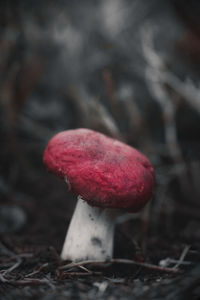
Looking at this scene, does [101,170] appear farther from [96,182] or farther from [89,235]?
[89,235]

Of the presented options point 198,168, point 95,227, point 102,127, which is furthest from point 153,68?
point 95,227

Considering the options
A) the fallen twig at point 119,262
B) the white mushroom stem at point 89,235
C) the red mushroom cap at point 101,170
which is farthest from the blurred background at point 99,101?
the red mushroom cap at point 101,170

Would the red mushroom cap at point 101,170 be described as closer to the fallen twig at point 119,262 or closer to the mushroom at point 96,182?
the mushroom at point 96,182

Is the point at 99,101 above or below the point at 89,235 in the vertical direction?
above

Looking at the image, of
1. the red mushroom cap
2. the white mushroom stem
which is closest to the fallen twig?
the white mushroom stem

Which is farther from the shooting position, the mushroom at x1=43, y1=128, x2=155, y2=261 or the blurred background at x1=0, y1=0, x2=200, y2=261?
the blurred background at x1=0, y1=0, x2=200, y2=261

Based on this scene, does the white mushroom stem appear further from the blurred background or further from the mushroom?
the blurred background

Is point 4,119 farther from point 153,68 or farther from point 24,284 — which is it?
point 24,284

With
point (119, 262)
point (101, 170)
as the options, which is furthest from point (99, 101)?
point (119, 262)

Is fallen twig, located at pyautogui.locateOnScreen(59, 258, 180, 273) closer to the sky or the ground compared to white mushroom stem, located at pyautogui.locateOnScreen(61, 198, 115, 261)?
closer to the ground
